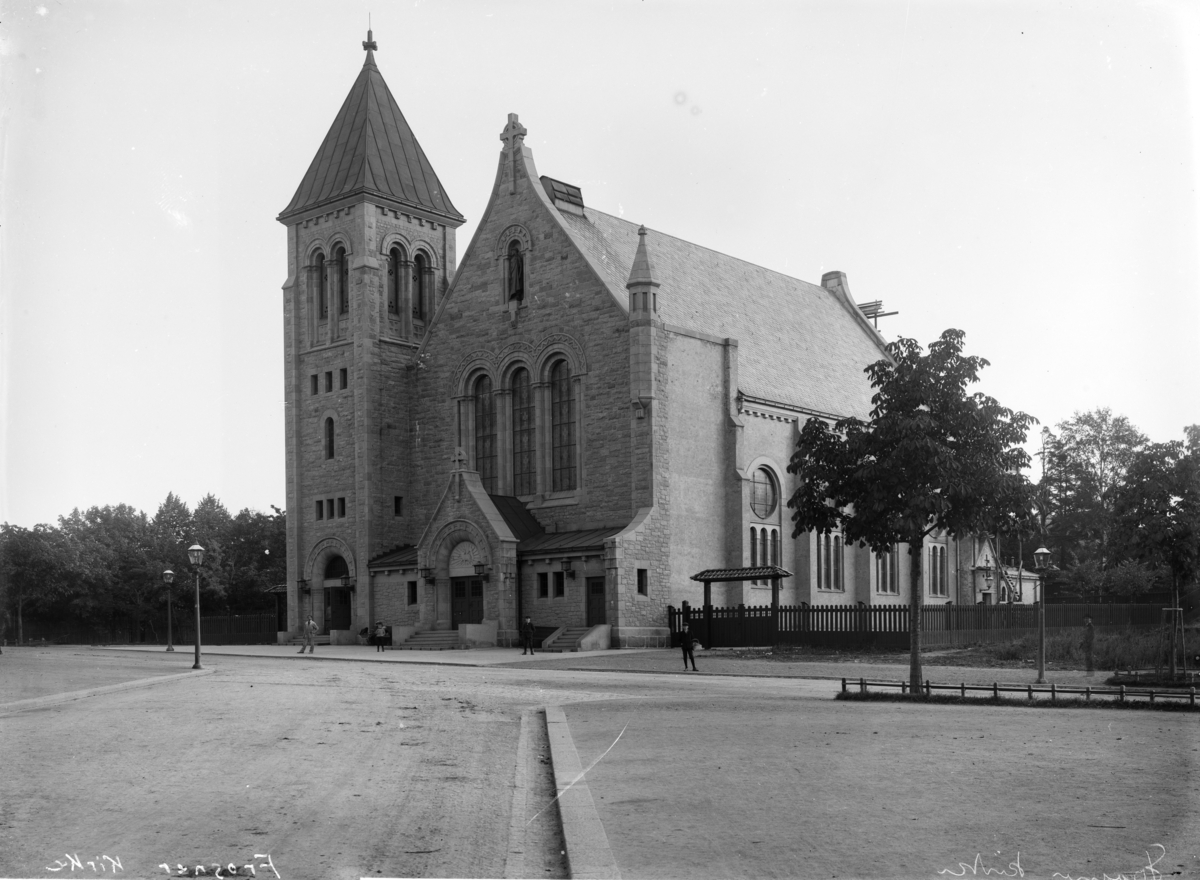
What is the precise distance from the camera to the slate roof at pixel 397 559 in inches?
2149

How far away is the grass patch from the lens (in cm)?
2005

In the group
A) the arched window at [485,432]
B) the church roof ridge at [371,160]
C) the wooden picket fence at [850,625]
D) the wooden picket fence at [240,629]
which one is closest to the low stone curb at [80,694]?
the wooden picket fence at [850,625]

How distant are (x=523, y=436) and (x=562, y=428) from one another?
7.64 feet

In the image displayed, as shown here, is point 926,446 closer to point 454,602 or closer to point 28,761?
point 28,761

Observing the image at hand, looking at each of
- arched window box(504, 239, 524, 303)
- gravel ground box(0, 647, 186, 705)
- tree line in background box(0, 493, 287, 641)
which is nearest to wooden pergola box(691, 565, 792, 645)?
arched window box(504, 239, 524, 303)

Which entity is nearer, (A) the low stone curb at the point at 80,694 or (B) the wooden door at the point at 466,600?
(A) the low stone curb at the point at 80,694

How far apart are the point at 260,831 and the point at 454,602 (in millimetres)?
42010

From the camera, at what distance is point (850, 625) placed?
43438 mm

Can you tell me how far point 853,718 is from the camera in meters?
19.4

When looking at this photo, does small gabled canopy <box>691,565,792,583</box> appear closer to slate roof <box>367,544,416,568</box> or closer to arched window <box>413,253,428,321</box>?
slate roof <box>367,544,416,568</box>

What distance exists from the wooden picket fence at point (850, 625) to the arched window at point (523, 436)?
Answer: 9.25 metres

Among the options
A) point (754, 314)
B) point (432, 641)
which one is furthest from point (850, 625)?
point (754, 314)

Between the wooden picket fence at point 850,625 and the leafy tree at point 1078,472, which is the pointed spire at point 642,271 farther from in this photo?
the leafy tree at point 1078,472

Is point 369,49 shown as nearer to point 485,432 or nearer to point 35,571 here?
point 485,432
